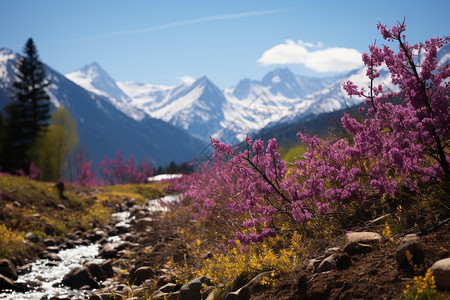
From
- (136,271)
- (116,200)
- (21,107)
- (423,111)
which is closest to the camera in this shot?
(423,111)

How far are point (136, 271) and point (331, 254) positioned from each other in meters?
5.40

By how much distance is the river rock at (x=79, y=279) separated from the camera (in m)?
9.32

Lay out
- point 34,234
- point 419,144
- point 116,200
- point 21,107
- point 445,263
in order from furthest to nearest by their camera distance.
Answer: point 21,107 → point 116,200 → point 34,234 → point 419,144 → point 445,263

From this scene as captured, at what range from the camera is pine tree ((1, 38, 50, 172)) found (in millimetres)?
41688

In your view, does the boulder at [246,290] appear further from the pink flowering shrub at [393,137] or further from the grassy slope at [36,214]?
the grassy slope at [36,214]

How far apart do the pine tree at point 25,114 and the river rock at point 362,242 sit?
4194 cm

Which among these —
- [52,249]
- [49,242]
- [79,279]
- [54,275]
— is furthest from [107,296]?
[49,242]

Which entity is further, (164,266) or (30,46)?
(30,46)

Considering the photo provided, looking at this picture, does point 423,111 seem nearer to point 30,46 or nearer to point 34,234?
point 34,234

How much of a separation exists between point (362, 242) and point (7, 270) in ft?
31.1

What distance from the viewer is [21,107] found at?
44656 mm

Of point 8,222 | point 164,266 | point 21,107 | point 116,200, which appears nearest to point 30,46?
point 21,107

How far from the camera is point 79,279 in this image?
941 cm

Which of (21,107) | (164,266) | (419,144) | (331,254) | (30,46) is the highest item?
(30,46)
